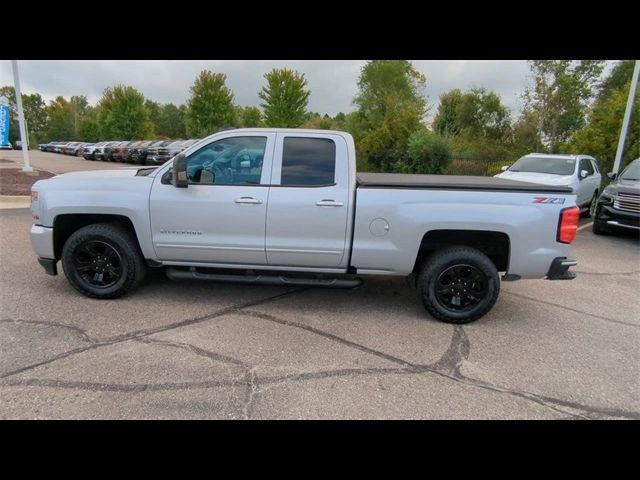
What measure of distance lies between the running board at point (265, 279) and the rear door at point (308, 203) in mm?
171

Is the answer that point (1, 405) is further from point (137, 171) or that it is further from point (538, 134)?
point (538, 134)

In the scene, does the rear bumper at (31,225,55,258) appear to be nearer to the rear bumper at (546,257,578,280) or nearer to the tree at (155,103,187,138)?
the rear bumper at (546,257,578,280)

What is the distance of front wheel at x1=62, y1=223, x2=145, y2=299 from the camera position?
4.18 m

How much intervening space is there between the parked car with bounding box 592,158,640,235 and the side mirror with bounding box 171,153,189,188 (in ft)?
29.8

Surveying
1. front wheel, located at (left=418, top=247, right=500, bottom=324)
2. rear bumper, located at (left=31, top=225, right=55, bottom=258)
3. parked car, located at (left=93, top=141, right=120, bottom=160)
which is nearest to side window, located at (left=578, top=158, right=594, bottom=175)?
front wheel, located at (left=418, top=247, right=500, bottom=324)

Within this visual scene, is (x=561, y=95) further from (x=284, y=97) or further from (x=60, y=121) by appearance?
(x=60, y=121)

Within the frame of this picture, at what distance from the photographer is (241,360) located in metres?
3.22

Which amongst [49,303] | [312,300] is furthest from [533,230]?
[49,303]

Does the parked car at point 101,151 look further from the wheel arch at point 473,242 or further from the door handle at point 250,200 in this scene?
the wheel arch at point 473,242

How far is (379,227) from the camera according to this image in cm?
391

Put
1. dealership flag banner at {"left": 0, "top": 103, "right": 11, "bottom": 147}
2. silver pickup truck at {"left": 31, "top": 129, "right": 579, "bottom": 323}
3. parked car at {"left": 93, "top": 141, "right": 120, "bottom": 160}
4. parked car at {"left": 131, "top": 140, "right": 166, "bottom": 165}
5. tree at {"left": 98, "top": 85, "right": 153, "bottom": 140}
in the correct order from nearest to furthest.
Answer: silver pickup truck at {"left": 31, "top": 129, "right": 579, "bottom": 323} → dealership flag banner at {"left": 0, "top": 103, "right": 11, "bottom": 147} → parked car at {"left": 131, "top": 140, "right": 166, "bottom": 165} → parked car at {"left": 93, "top": 141, "right": 120, "bottom": 160} → tree at {"left": 98, "top": 85, "right": 153, "bottom": 140}

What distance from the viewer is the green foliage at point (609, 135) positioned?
563 inches

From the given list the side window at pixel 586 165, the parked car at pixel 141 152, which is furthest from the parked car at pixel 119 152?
the side window at pixel 586 165

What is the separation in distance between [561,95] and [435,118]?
17675 millimetres
